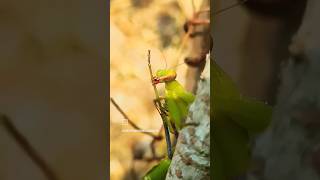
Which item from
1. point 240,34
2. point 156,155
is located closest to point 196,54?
point 240,34

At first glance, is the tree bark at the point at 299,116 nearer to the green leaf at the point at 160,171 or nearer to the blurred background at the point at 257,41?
the blurred background at the point at 257,41

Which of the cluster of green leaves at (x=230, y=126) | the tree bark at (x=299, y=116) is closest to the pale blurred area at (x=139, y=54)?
the cluster of green leaves at (x=230, y=126)

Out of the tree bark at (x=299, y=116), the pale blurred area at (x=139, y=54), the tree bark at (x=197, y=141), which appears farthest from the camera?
the pale blurred area at (x=139, y=54)

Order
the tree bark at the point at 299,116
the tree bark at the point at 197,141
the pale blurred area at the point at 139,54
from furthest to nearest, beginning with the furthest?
the pale blurred area at the point at 139,54, the tree bark at the point at 197,141, the tree bark at the point at 299,116

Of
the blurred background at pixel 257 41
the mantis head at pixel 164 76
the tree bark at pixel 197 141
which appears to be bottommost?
the tree bark at pixel 197 141
